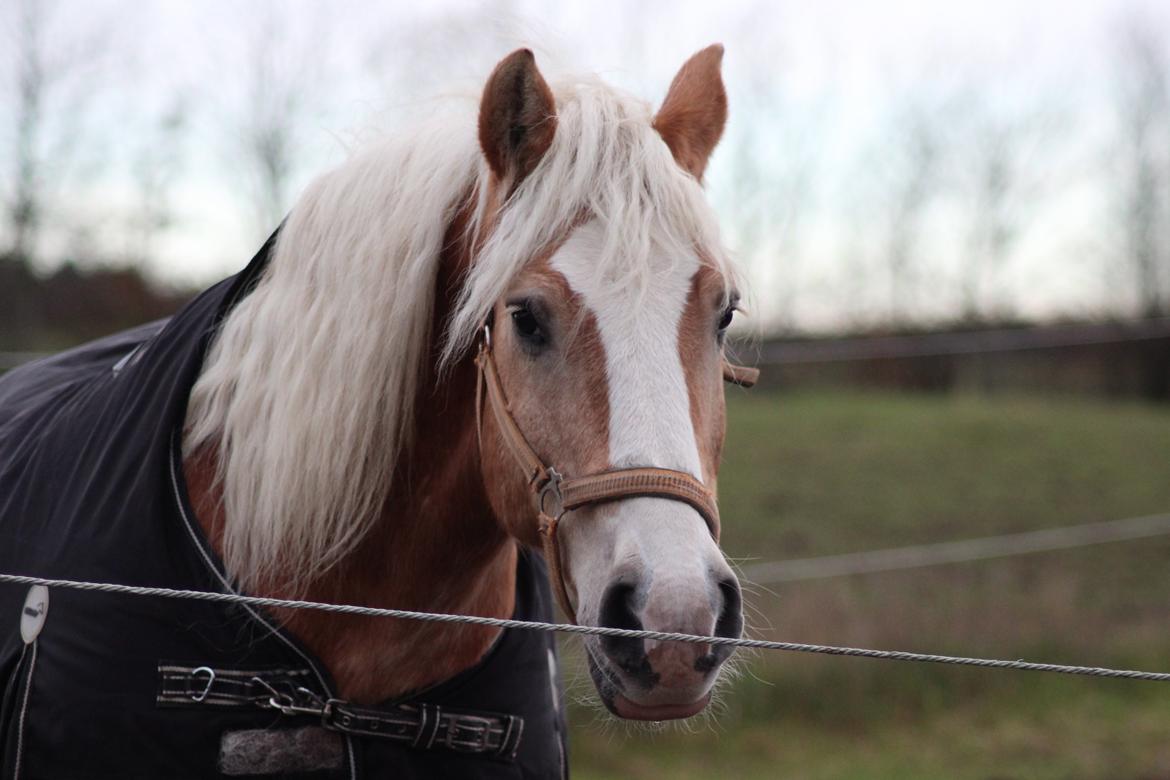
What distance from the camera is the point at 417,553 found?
6.71ft

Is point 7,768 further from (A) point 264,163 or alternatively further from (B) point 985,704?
(A) point 264,163

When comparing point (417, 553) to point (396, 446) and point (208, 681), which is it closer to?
point (396, 446)

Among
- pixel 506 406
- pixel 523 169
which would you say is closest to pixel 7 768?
pixel 506 406

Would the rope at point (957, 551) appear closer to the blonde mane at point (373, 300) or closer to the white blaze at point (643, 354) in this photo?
the blonde mane at point (373, 300)

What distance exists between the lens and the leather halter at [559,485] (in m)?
1.60

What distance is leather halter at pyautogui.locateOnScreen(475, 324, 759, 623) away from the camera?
5.24 feet

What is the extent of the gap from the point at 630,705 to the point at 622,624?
0.42 ft

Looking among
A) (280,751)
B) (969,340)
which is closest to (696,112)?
(280,751)

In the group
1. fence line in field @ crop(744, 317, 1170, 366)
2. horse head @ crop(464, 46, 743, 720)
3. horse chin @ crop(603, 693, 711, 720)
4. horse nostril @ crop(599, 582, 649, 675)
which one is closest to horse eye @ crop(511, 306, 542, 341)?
horse head @ crop(464, 46, 743, 720)

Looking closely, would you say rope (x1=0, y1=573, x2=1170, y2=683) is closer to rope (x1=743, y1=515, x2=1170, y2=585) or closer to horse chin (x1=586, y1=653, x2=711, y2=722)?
horse chin (x1=586, y1=653, x2=711, y2=722)

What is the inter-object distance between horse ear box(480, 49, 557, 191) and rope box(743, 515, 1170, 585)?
5558 millimetres

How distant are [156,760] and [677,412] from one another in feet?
3.69

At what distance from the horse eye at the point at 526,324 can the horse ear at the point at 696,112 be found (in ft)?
1.62

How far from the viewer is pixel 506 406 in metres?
1.84
